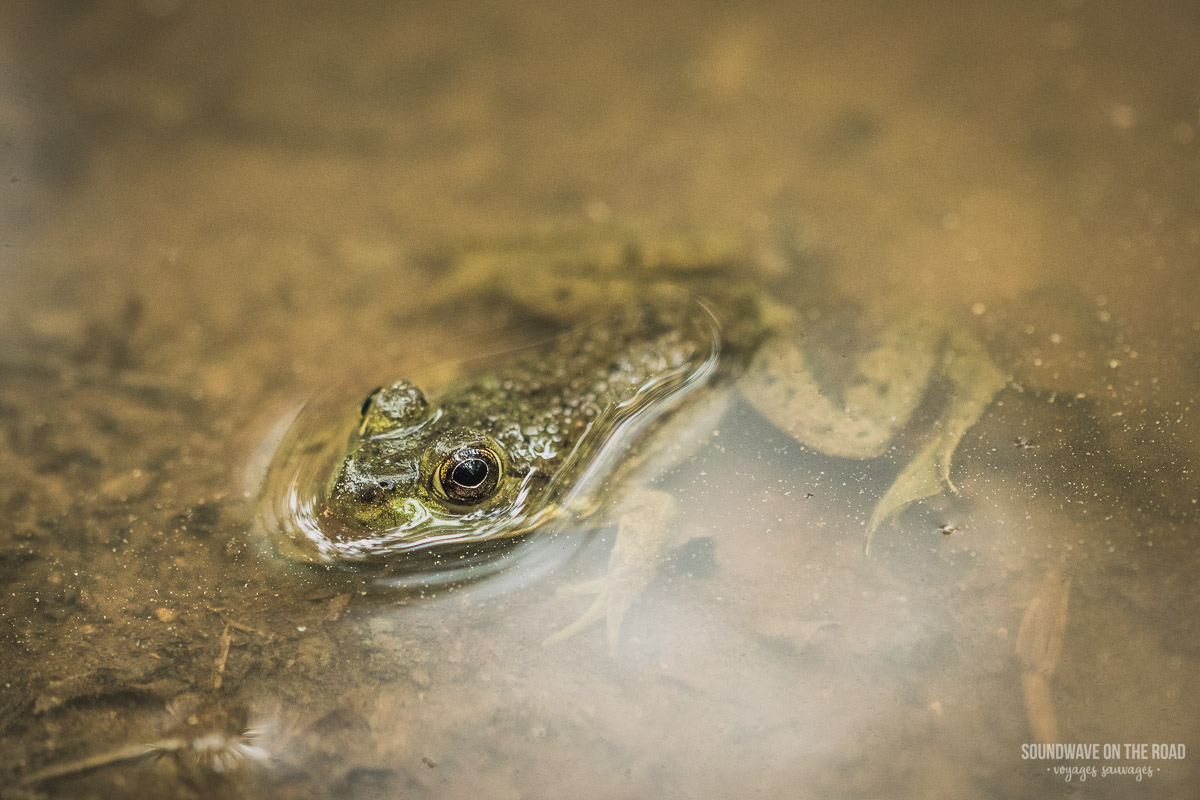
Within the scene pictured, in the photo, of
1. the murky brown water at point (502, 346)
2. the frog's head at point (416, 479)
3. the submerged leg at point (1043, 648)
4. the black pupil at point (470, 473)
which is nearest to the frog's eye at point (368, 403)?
the frog's head at point (416, 479)

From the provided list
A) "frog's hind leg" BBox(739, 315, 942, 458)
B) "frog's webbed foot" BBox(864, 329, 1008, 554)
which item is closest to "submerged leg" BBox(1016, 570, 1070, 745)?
"frog's webbed foot" BBox(864, 329, 1008, 554)

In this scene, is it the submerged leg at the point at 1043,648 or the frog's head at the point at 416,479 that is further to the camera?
the frog's head at the point at 416,479

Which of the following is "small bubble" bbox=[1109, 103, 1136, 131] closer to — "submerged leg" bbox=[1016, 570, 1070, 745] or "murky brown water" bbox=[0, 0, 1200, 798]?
"murky brown water" bbox=[0, 0, 1200, 798]

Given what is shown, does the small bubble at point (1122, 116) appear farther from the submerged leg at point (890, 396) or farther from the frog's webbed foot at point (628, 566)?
the frog's webbed foot at point (628, 566)

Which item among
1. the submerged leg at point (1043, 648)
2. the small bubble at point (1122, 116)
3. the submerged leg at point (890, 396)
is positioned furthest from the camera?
the small bubble at point (1122, 116)

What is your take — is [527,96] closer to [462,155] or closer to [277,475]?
[462,155]

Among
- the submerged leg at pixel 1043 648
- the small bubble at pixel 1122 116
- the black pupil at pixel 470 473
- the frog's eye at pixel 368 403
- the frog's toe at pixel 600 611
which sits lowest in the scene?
the submerged leg at pixel 1043 648

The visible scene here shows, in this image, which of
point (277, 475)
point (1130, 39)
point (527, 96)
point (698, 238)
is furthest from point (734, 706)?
point (1130, 39)

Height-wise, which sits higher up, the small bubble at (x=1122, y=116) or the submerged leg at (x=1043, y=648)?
the small bubble at (x=1122, y=116)

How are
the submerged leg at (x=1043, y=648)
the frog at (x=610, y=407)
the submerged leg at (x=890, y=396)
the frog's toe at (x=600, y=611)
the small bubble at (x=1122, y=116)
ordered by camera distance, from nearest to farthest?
the submerged leg at (x=1043, y=648)
the frog's toe at (x=600, y=611)
the frog at (x=610, y=407)
the submerged leg at (x=890, y=396)
the small bubble at (x=1122, y=116)
